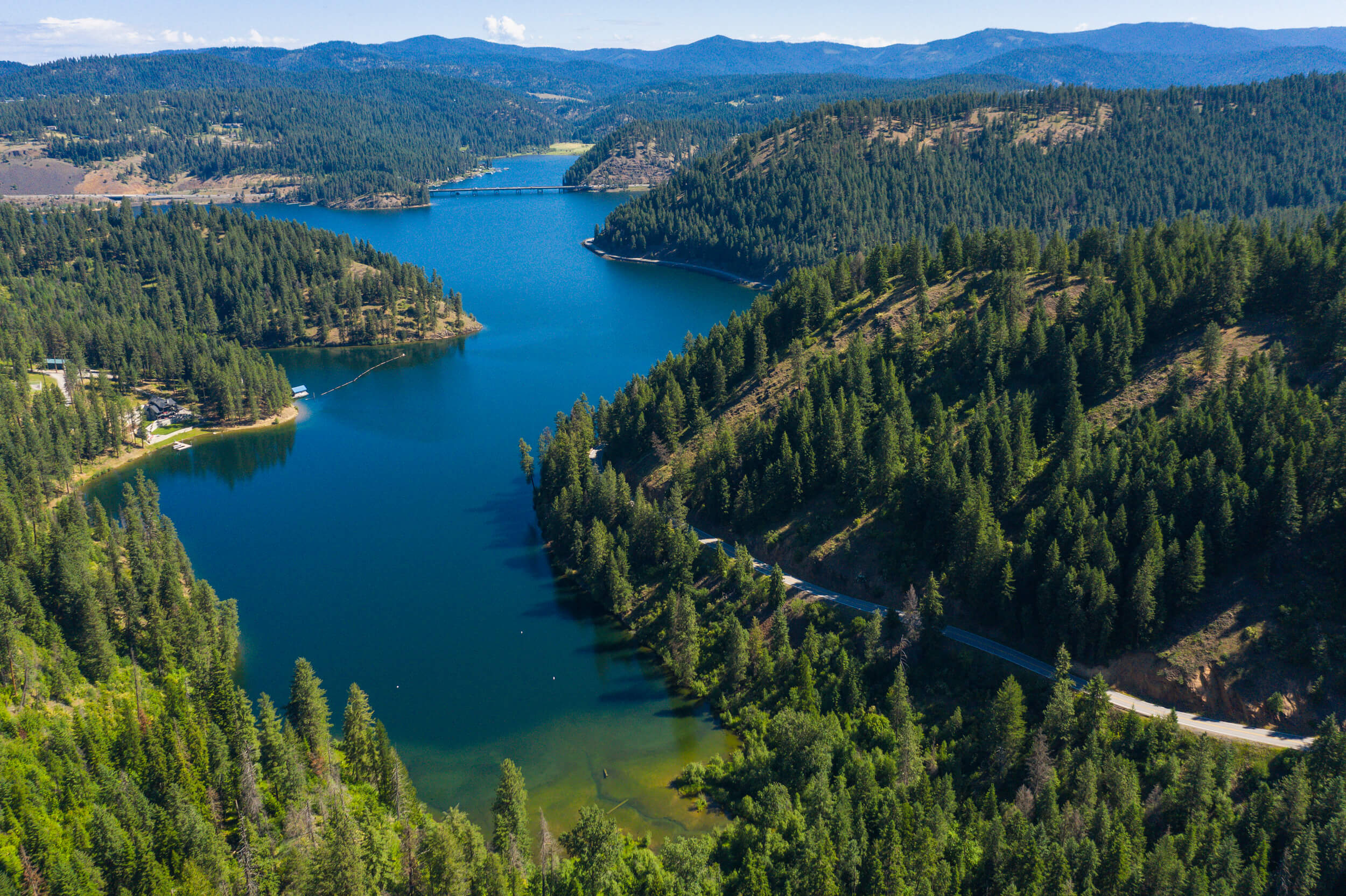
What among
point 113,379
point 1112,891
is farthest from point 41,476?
point 1112,891

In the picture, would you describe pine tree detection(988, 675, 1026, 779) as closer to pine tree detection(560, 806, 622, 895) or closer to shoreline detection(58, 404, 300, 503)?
pine tree detection(560, 806, 622, 895)

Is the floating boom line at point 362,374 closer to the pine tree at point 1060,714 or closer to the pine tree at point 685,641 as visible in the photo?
the pine tree at point 685,641

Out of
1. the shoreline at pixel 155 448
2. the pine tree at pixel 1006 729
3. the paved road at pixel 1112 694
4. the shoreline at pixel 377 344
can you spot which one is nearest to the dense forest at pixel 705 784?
the pine tree at pixel 1006 729

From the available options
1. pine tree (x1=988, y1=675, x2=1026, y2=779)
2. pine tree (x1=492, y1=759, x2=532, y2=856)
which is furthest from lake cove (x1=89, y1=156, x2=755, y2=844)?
pine tree (x1=988, y1=675, x2=1026, y2=779)

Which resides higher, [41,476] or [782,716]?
[41,476]

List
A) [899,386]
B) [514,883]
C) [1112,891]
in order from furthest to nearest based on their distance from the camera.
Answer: [899,386], [514,883], [1112,891]

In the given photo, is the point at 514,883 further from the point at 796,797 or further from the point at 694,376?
the point at 694,376
